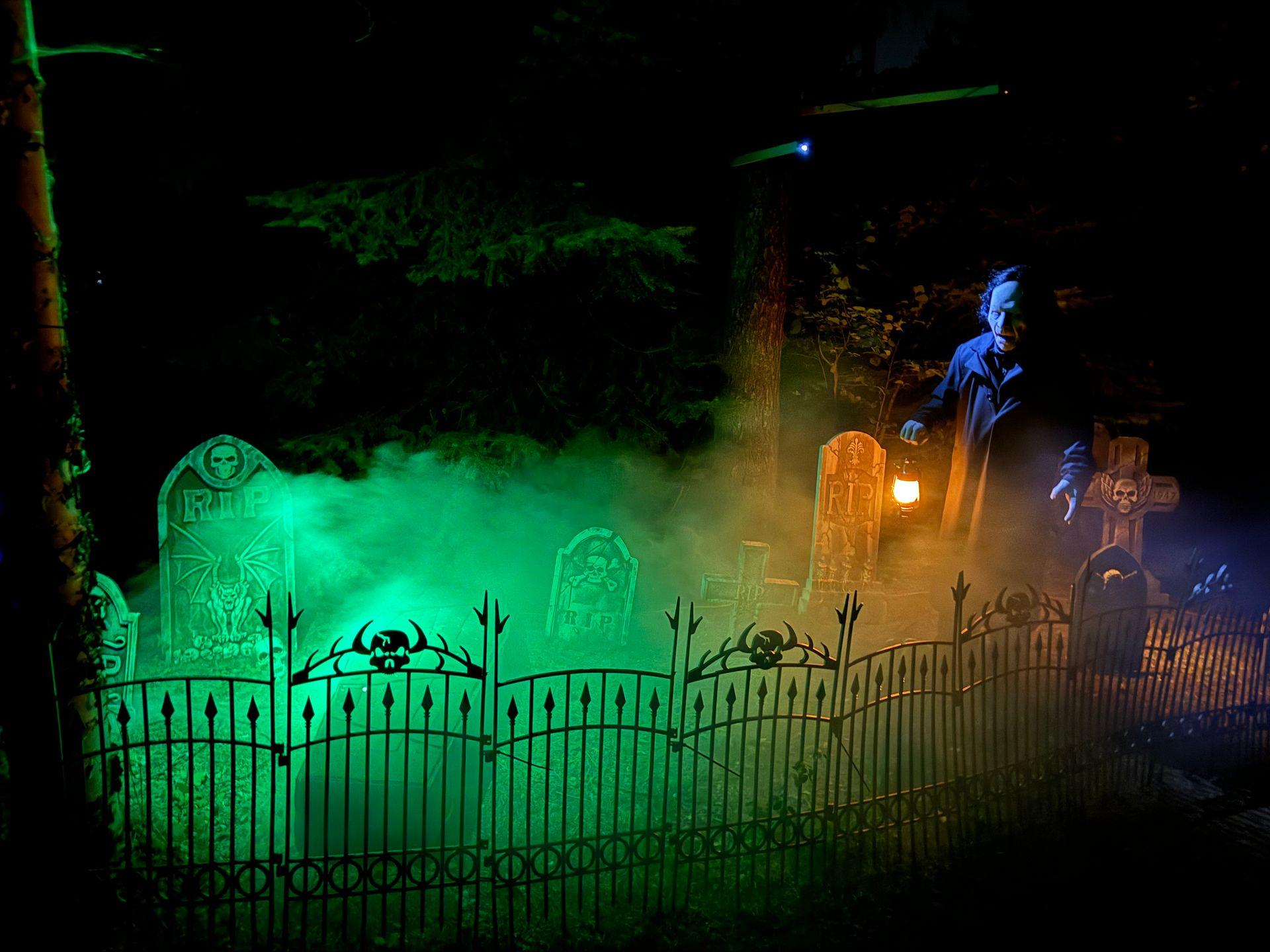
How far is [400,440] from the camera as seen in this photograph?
34.8ft

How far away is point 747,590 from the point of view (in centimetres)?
1088

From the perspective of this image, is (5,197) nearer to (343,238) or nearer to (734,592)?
(343,238)

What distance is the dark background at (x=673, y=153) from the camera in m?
10.2

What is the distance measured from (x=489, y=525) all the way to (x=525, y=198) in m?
4.98

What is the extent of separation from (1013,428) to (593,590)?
196 inches

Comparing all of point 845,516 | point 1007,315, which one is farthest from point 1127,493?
point 1007,315

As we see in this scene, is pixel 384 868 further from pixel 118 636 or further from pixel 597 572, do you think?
pixel 597 572

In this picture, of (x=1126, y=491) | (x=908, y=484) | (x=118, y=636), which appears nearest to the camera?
(x=118, y=636)

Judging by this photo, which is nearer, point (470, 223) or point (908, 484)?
point (470, 223)

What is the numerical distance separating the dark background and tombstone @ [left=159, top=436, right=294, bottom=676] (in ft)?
6.28

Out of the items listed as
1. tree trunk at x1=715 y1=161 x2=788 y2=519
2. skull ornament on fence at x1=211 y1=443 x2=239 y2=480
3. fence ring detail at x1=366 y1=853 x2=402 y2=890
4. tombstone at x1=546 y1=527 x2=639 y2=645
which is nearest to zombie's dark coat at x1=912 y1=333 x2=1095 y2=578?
tombstone at x1=546 y1=527 x2=639 y2=645

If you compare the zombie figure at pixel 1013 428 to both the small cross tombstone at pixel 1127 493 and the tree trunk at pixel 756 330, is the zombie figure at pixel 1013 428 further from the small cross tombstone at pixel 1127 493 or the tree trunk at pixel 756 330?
the tree trunk at pixel 756 330

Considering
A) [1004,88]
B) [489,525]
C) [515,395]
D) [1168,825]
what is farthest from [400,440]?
[1168,825]

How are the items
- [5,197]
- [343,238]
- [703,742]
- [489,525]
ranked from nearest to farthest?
[5,197] → [703,742] → [343,238] → [489,525]
